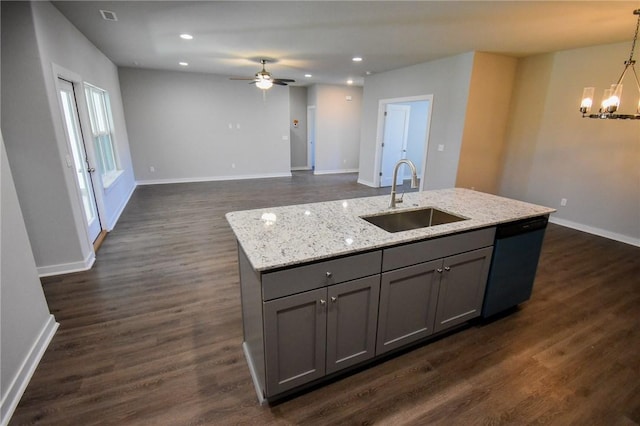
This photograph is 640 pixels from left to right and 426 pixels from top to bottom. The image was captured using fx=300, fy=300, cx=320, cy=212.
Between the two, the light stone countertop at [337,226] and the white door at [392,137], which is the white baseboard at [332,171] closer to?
the white door at [392,137]

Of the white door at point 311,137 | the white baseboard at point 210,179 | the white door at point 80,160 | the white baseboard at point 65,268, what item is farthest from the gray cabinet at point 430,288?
the white door at point 311,137

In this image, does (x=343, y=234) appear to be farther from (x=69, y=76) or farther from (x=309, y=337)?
(x=69, y=76)

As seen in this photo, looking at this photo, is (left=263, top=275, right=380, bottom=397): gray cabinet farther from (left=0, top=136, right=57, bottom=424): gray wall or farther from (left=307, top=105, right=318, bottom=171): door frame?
(left=307, top=105, right=318, bottom=171): door frame

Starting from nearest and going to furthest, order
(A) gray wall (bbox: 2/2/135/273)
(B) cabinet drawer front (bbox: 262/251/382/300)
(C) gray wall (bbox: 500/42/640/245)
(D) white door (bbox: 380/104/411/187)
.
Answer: (B) cabinet drawer front (bbox: 262/251/382/300)
(A) gray wall (bbox: 2/2/135/273)
(C) gray wall (bbox: 500/42/640/245)
(D) white door (bbox: 380/104/411/187)

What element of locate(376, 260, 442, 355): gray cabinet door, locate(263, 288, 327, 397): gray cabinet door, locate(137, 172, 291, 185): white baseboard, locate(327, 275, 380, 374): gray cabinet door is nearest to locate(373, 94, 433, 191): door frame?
locate(137, 172, 291, 185): white baseboard

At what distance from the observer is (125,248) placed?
3768 millimetres

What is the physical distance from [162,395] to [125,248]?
2.60m

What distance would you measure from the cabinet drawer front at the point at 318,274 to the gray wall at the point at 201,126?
23.3 ft

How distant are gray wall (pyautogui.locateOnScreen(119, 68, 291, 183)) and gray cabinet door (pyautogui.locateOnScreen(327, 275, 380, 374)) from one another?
7.09 metres

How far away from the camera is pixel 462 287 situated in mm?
2139

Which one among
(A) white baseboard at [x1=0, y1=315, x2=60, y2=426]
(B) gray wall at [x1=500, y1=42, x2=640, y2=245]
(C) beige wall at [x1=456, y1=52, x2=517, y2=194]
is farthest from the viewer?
(C) beige wall at [x1=456, y1=52, x2=517, y2=194]

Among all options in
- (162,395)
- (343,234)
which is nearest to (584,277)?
(343,234)

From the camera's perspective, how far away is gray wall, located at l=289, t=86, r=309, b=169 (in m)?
9.38

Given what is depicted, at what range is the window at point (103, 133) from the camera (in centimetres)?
443
